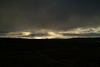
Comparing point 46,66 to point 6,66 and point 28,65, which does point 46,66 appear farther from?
point 6,66

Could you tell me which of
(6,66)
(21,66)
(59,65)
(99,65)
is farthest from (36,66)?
(99,65)

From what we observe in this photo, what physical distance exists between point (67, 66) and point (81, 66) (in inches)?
52.7

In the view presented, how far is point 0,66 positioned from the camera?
784cm

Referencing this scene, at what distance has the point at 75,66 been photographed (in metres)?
8.02

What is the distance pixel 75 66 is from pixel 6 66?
6.58 m

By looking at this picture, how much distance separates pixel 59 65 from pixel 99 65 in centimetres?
398

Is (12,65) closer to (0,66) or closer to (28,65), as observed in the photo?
(0,66)

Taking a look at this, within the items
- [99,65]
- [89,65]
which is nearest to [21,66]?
[89,65]

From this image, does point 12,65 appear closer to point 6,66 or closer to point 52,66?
point 6,66

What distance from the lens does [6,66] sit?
7.85 m

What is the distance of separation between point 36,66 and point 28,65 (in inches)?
32.8

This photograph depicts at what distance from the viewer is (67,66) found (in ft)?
26.3

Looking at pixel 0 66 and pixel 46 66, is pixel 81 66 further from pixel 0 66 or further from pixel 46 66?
pixel 0 66

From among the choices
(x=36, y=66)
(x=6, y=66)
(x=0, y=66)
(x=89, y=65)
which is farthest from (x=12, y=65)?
(x=89, y=65)
